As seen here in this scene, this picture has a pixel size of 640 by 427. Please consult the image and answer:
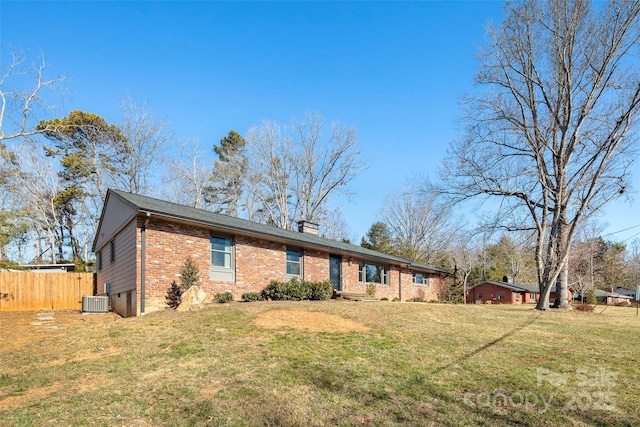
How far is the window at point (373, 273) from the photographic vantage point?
2127 cm

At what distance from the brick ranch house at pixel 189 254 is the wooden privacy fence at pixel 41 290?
112 centimetres

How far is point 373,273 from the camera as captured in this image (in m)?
22.2

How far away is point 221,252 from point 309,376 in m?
8.66

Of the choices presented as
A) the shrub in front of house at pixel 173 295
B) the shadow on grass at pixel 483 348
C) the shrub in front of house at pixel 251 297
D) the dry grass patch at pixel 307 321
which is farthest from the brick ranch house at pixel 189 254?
the shadow on grass at pixel 483 348

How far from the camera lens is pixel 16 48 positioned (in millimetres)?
12289

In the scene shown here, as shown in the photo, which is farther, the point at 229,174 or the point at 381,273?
the point at 229,174

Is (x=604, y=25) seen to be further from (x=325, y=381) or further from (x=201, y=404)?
(x=201, y=404)

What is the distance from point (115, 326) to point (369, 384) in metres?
6.82

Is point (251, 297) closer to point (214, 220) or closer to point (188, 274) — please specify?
point (188, 274)

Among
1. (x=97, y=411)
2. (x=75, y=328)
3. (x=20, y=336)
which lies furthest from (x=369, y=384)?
(x=20, y=336)

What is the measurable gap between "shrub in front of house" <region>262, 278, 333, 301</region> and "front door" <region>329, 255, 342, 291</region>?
2.67m

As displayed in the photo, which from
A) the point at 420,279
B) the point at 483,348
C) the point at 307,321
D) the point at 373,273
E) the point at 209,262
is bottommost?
the point at 420,279

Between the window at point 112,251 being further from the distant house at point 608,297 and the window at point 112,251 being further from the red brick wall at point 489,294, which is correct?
the distant house at point 608,297

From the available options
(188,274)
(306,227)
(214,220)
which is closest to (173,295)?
(188,274)
